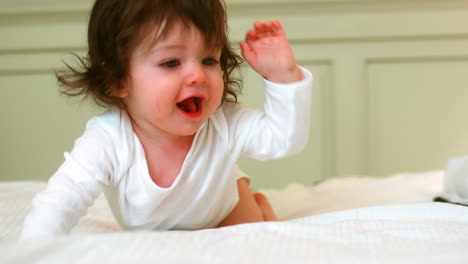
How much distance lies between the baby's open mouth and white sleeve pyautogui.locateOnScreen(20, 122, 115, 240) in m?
0.13

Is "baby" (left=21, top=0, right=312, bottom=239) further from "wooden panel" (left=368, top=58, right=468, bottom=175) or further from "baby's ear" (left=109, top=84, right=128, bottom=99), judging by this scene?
"wooden panel" (left=368, top=58, right=468, bottom=175)

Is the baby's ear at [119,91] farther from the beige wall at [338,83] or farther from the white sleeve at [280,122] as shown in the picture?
the beige wall at [338,83]

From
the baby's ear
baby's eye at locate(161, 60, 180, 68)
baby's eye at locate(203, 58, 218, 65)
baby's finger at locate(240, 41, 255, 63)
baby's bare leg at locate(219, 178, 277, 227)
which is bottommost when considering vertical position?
Answer: baby's bare leg at locate(219, 178, 277, 227)

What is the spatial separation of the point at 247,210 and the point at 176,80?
35 cm

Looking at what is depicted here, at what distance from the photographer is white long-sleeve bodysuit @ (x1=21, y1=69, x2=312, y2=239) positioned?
2.65 ft

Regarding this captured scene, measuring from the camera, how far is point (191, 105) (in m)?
0.81

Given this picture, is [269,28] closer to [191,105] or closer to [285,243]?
[191,105]

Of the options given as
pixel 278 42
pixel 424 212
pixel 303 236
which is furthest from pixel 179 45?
pixel 424 212

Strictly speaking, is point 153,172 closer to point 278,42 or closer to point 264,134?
point 264,134

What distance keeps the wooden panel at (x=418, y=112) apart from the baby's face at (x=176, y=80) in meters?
1.19

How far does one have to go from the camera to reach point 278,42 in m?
0.87

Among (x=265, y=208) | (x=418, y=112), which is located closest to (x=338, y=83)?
(x=418, y=112)

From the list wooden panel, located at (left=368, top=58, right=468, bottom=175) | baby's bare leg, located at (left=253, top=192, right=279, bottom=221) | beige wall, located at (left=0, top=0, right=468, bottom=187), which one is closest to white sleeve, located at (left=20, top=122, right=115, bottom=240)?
baby's bare leg, located at (left=253, top=192, right=279, bottom=221)

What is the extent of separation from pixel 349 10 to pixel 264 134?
41.9 inches
